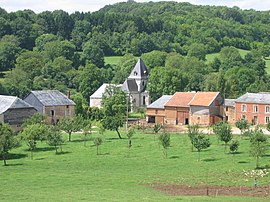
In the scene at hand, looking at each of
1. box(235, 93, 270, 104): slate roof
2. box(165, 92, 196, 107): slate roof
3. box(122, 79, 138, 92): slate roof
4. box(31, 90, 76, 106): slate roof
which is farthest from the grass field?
box(122, 79, 138, 92): slate roof

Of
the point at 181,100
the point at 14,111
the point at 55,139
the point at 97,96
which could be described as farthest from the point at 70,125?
the point at 97,96

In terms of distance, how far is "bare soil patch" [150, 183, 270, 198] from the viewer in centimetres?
3654

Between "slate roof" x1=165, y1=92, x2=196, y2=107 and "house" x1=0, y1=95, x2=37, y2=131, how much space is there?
19.6 metres

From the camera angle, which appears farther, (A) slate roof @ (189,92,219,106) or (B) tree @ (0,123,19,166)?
(A) slate roof @ (189,92,219,106)

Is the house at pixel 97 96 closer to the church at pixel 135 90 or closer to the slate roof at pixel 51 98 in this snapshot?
the church at pixel 135 90

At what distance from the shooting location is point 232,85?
4235 inches

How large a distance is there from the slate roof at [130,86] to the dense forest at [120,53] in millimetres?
3870

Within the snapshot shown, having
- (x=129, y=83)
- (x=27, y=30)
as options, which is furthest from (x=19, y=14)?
(x=129, y=83)

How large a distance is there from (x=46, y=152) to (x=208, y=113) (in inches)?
1097

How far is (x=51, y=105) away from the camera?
78062 millimetres

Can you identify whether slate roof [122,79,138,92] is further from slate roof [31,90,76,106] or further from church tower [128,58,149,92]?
slate roof [31,90,76,106]

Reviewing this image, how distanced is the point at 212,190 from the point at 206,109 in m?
40.4

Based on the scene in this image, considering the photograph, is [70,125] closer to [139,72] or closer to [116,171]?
[116,171]

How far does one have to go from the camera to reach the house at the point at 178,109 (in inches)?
3140
